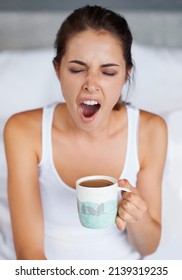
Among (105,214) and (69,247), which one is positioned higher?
(105,214)

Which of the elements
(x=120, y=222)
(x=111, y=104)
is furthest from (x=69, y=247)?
A: (x=111, y=104)

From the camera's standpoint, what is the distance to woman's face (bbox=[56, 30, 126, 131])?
0.60 m

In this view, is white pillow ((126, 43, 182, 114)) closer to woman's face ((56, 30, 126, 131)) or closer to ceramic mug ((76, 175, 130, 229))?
woman's face ((56, 30, 126, 131))

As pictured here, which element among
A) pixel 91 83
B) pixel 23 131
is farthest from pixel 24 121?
pixel 91 83

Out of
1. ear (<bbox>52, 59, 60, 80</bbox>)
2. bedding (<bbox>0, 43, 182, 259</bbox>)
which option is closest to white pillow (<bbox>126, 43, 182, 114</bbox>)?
bedding (<bbox>0, 43, 182, 259</bbox>)

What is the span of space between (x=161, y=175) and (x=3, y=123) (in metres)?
0.26

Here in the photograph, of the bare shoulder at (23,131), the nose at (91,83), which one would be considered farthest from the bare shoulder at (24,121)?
the nose at (91,83)

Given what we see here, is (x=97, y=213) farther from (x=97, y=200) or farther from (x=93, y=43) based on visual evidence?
(x=93, y=43)

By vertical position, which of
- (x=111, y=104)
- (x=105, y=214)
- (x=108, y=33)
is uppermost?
(x=108, y=33)

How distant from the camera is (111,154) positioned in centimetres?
67

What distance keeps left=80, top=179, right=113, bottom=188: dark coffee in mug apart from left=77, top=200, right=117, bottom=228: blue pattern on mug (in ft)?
0.08

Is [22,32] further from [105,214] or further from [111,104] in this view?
[105,214]

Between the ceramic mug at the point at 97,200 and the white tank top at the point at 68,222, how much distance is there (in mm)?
94

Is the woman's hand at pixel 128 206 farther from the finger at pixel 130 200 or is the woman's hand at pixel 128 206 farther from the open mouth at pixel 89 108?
the open mouth at pixel 89 108
